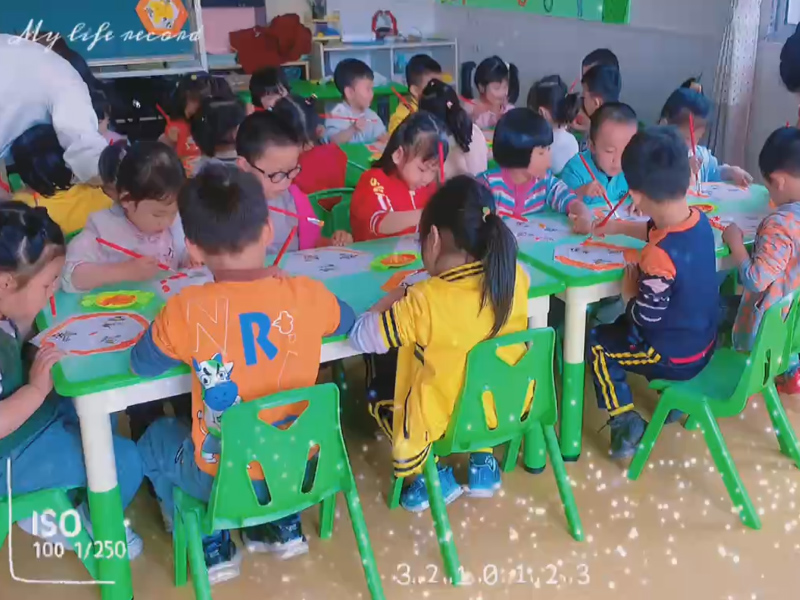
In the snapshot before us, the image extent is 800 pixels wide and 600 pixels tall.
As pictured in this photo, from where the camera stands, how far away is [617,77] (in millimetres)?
3057

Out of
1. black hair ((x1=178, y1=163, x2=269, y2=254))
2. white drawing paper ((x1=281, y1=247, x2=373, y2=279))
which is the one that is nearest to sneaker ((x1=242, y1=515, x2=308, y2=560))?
white drawing paper ((x1=281, y1=247, x2=373, y2=279))

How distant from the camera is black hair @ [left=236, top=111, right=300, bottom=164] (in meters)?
1.96

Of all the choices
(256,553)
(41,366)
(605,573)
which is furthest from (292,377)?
(605,573)

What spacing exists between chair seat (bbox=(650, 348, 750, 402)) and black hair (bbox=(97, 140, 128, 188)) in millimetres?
1371

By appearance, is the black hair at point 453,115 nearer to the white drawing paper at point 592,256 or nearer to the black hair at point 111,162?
the white drawing paper at point 592,256

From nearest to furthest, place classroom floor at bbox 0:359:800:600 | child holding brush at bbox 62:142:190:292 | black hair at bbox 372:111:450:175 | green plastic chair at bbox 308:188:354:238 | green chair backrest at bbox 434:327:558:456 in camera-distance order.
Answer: green chair backrest at bbox 434:327:558:456 < classroom floor at bbox 0:359:800:600 < child holding brush at bbox 62:142:190:292 < black hair at bbox 372:111:450:175 < green plastic chair at bbox 308:188:354:238

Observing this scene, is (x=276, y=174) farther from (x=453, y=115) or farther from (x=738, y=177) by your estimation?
(x=738, y=177)

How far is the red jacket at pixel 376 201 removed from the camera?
7.01ft

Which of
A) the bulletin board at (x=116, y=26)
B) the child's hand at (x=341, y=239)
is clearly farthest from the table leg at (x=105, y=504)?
the bulletin board at (x=116, y=26)

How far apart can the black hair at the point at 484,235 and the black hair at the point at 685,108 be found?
1332 mm

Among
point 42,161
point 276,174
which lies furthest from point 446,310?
point 42,161

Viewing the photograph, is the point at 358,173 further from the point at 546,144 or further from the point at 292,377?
the point at 292,377

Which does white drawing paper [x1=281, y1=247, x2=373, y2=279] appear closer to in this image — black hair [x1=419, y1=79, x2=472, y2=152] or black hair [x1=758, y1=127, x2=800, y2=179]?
black hair [x1=419, y1=79, x2=472, y2=152]

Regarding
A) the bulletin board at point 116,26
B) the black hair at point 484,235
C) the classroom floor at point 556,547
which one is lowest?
the classroom floor at point 556,547
